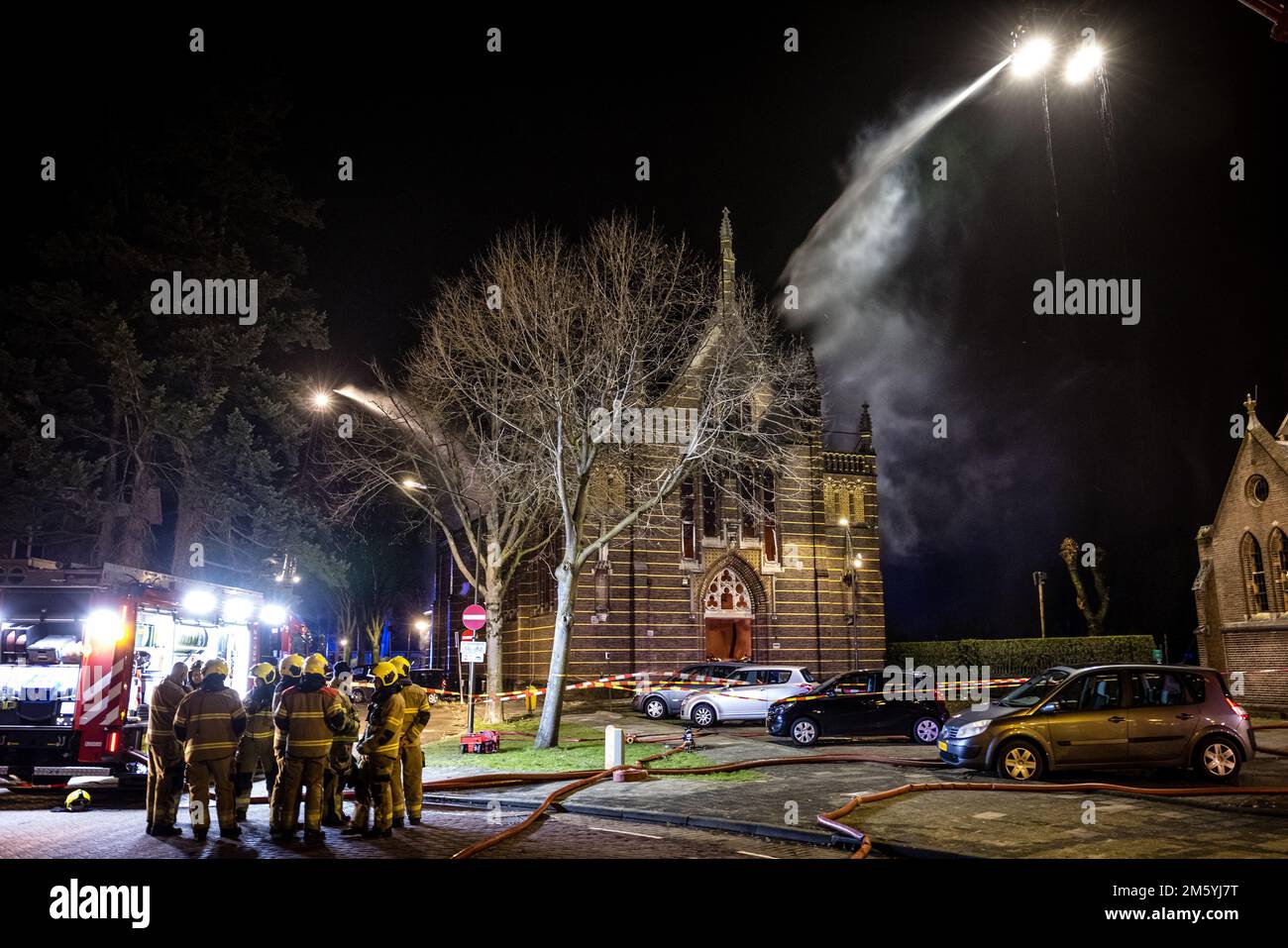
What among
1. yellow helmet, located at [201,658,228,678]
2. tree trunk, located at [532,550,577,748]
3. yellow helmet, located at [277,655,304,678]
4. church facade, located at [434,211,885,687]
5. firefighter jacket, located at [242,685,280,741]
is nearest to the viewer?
yellow helmet, located at [201,658,228,678]

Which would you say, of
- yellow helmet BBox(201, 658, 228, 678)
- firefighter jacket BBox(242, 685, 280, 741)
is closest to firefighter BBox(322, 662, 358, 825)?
yellow helmet BBox(201, 658, 228, 678)

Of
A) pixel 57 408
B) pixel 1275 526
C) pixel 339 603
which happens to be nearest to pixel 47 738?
pixel 57 408

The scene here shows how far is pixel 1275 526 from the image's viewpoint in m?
28.4

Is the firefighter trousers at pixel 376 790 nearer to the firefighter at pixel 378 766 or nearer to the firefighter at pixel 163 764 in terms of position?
the firefighter at pixel 378 766

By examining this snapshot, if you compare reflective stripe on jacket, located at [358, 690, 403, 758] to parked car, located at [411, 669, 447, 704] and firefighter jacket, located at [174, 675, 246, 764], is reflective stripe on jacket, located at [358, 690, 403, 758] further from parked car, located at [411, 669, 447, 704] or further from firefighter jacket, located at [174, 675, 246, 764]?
parked car, located at [411, 669, 447, 704]

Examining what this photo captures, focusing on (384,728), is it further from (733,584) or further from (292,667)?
(733,584)

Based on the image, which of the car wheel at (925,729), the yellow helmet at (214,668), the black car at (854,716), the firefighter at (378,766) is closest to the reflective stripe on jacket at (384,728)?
the firefighter at (378,766)

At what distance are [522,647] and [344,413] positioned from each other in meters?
16.3

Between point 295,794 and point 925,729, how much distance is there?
44.4ft

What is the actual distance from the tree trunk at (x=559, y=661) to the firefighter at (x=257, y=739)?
683cm

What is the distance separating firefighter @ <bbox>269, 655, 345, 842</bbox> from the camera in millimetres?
9344

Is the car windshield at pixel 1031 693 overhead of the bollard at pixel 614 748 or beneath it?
overhead

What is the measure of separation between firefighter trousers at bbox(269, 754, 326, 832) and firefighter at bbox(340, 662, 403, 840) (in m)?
0.42

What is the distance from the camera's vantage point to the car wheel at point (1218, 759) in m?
12.3
